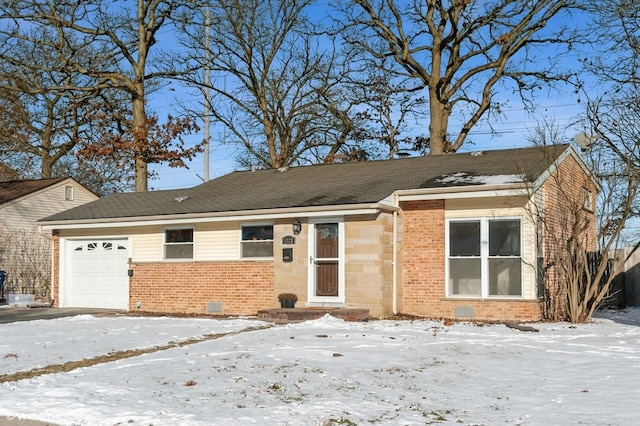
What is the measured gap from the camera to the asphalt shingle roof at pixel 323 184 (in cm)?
1709

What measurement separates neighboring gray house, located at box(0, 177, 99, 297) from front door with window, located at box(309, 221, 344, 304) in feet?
48.3

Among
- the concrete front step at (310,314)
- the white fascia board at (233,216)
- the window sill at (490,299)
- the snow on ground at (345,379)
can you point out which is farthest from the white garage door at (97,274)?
the window sill at (490,299)

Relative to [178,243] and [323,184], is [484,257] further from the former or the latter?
[178,243]

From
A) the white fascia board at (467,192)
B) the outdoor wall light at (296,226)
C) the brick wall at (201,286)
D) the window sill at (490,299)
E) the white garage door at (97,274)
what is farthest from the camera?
the white garage door at (97,274)

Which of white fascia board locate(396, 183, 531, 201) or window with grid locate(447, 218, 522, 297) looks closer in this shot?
white fascia board locate(396, 183, 531, 201)

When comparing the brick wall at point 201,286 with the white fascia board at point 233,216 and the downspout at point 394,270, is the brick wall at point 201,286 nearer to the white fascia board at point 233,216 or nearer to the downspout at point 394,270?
the white fascia board at point 233,216

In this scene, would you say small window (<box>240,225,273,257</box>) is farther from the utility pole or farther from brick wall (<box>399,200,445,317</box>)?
the utility pole

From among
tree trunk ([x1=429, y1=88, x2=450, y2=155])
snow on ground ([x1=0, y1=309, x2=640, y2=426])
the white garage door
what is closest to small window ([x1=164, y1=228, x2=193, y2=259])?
the white garage door

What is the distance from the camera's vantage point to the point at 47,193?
3070 cm

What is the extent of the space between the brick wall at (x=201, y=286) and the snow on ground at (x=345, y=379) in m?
4.28

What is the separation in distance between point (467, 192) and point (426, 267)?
2199 millimetres

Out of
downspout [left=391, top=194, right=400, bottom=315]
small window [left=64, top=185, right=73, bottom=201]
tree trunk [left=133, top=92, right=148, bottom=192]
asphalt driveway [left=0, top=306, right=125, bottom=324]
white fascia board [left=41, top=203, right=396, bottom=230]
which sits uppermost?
tree trunk [left=133, top=92, right=148, bottom=192]

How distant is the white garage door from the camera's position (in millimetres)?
20906

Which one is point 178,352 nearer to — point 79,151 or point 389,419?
point 389,419
